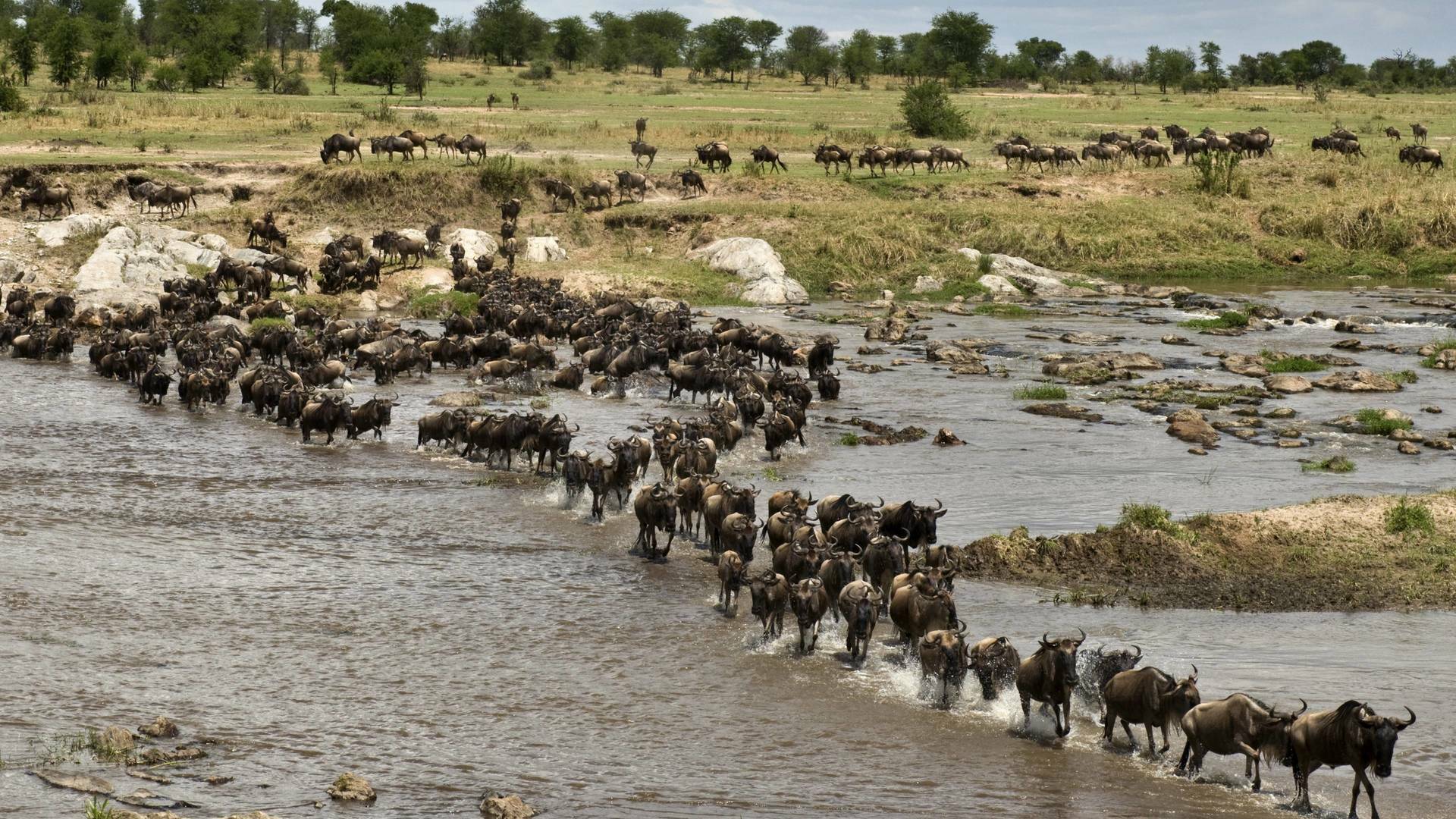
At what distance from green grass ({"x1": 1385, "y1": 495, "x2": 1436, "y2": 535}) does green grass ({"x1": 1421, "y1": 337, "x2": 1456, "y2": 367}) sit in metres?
15.2

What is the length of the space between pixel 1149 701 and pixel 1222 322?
88.4ft

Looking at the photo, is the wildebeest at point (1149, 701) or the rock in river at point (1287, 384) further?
the rock in river at point (1287, 384)

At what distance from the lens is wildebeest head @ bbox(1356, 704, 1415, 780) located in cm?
1019

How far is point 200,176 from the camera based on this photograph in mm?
45094

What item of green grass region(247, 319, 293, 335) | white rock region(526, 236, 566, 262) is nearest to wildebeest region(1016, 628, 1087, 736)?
green grass region(247, 319, 293, 335)

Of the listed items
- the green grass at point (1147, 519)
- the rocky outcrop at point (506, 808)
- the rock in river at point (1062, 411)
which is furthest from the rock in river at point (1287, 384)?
the rocky outcrop at point (506, 808)

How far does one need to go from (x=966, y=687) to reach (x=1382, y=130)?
6111 cm

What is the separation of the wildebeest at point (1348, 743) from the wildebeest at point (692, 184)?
37832 millimetres

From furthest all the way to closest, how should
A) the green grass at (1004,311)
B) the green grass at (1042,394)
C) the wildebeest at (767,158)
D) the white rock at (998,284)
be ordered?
1. the wildebeest at (767,158)
2. the white rock at (998,284)
3. the green grass at (1004,311)
4. the green grass at (1042,394)

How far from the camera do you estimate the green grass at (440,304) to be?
1449 inches

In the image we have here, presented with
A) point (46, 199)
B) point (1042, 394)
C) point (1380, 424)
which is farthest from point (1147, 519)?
point (46, 199)

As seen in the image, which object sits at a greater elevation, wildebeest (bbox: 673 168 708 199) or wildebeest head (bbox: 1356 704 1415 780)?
wildebeest (bbox: 673 168 708 199)

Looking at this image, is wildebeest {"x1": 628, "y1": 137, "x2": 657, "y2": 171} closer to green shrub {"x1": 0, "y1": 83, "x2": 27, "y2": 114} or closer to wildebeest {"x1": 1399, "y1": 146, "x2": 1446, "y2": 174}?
green shrub {"x1": 0, "y1": 83, "x2": 27, "y2": 114}

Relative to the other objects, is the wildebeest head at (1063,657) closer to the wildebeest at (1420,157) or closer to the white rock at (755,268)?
the white rock at (755,268)
